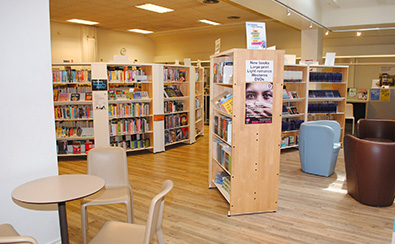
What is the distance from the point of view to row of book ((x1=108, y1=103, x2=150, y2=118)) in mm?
6645

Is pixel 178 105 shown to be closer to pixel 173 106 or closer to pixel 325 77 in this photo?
pixel 173 106

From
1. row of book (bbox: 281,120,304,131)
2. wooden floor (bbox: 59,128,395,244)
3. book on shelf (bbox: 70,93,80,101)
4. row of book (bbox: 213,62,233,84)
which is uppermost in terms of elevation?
row of book (bbox: 213,62,233,84)

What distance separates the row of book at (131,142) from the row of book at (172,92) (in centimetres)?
120

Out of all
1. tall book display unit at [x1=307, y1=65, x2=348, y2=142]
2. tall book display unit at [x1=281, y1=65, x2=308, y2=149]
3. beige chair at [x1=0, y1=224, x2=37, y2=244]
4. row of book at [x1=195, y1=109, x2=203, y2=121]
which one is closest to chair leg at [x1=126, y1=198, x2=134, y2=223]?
beige chair at [x1=0, y1=224, x2=37, y2=244]

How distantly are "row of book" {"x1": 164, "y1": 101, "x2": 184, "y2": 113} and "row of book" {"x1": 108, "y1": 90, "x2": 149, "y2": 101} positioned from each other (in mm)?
623

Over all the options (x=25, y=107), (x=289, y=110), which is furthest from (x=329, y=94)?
(x=25, y=107)

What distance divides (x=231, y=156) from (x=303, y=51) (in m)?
6.92

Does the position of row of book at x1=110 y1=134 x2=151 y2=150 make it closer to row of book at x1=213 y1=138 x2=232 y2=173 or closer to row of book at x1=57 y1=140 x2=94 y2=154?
row of book at x1=57 y1=140 x2=94 y2=154

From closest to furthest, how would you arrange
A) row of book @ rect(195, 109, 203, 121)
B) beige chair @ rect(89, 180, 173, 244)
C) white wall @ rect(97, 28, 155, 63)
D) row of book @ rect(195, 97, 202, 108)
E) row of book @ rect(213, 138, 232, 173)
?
beige chair @ rect(89, 180, 173, 244) → row of book @ rect(213, 138, 232, 173) → row of book @ rect(195, 97, 202, 108) → row of book @ rect(195, 109, 203, 121) → white wall @ rect(97, 28, 155, 63)

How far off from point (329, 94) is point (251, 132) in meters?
4.87

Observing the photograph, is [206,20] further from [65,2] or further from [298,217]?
[298,217]

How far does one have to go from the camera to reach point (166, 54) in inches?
562

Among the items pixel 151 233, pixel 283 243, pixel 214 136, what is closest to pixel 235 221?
pixel 283 243

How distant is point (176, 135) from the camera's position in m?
7.85
